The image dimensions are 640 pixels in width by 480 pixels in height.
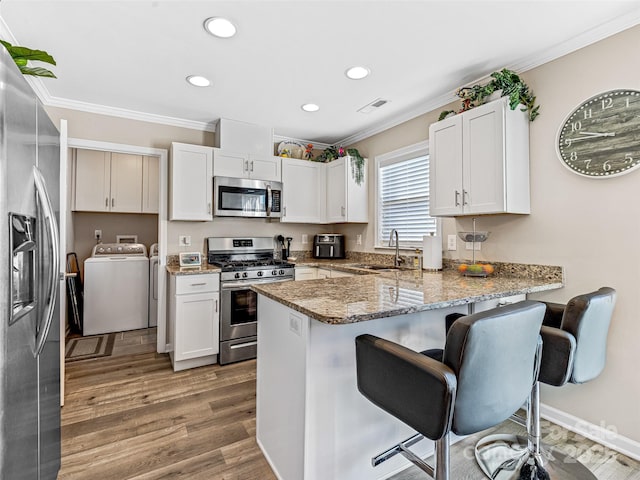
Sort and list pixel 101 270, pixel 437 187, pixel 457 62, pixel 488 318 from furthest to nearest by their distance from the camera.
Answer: pixel 101 270, pixel 437 187, pixel 457 62, pixel 488 318

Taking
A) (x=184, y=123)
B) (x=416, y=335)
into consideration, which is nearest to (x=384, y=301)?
(x=416, y=335)

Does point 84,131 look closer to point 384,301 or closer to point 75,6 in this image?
point 75,6

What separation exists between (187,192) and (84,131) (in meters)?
1.07

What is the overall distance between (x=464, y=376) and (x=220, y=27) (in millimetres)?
2200

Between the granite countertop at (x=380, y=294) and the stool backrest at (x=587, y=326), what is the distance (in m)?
0.29

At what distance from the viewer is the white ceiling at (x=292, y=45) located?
1.76 metres

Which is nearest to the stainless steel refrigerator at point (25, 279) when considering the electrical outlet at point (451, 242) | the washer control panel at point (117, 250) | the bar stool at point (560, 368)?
the bar stool at point (560, 368)

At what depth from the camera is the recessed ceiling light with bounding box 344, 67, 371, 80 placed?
238 centimetres

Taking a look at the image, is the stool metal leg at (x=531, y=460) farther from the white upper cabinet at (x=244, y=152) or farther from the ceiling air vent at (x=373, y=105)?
the white upper cabinet at (x=244, y=152)

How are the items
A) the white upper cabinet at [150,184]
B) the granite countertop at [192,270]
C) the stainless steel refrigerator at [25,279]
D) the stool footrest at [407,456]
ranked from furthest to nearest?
1. the white upper cabinet at [150,184]
2. the granite countertop at [192,270]
3. the stool footrest at [407,456]
4. the stainless steel refrigerator at [25,279]

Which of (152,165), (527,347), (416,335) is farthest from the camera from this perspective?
(152,165)

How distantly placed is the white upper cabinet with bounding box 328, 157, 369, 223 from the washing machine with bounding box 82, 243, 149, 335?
2.65 m

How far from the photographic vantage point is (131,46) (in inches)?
82.7

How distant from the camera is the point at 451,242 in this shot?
2826 mm
